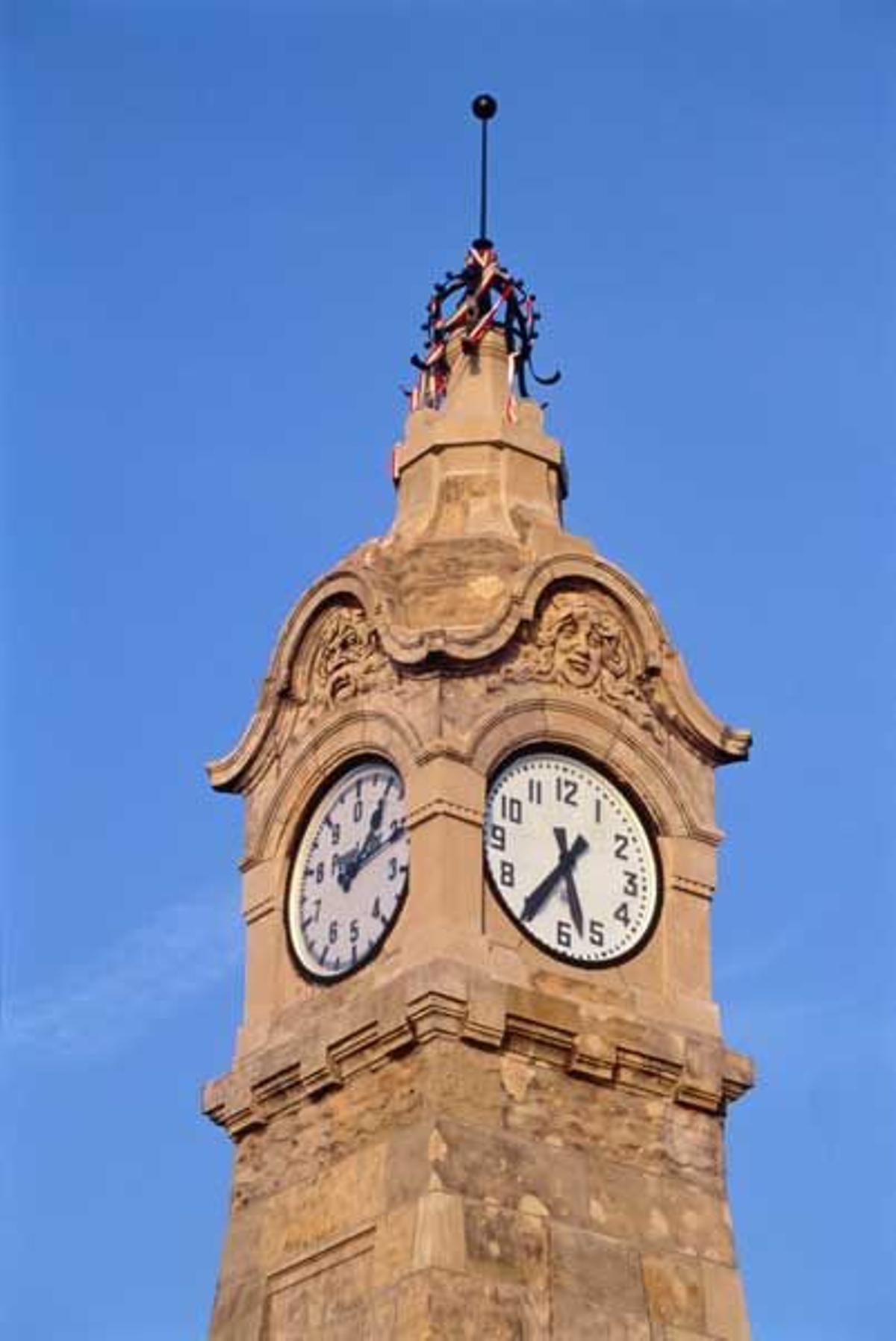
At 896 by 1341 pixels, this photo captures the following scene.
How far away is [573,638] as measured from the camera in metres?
33.2

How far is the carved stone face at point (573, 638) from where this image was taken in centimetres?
3300

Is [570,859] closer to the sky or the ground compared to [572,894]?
closer to the sky

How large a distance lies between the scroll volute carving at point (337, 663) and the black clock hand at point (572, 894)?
6.96 ft

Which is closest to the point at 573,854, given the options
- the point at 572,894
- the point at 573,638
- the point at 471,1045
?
the point at 572,894

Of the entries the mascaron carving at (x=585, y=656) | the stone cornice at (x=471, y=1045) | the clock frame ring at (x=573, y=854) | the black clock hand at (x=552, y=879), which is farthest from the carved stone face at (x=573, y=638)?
the stone cornice at (x=471, y=1045)

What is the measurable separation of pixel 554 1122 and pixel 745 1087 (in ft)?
7.30

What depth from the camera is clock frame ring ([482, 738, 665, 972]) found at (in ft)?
104

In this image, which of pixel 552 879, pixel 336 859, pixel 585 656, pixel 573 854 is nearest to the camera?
pixel 552 879

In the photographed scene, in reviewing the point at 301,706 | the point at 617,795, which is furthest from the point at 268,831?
the point at 617,795

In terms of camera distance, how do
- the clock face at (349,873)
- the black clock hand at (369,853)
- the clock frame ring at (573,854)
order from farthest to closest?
1. the black clock hand at (369,853)
2. the clock face at (349,873)
3. the clock frame ring at (573,854)

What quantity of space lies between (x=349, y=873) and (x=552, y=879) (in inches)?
74.3

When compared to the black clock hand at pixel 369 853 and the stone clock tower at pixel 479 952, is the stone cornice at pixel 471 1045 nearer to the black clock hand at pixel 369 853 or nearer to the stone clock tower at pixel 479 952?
the stone clock tower at pixel 479 952

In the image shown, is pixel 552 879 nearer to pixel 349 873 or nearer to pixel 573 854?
pixel 573 854

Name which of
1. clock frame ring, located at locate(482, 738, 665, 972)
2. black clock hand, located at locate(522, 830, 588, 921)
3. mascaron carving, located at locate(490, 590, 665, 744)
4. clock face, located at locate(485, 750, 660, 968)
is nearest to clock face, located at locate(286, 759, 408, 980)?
clock frame ring, located at locate(482, 738, 665, 972)
